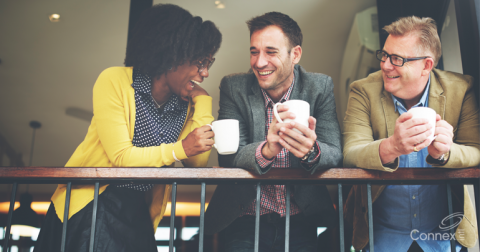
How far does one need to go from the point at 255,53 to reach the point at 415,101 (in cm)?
74

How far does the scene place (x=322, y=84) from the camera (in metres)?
1.66

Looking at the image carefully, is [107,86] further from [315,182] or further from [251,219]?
[315,182]

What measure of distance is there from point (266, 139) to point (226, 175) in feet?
1.02

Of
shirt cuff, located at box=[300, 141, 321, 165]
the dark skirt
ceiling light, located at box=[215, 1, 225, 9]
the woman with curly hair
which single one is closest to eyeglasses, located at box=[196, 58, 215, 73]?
the woman with curly hair

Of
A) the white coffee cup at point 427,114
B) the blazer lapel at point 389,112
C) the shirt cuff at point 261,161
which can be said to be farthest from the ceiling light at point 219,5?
the white coffee cup at point 427,114

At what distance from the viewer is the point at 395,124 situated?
142 cm

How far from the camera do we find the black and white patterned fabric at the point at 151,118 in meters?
1.54

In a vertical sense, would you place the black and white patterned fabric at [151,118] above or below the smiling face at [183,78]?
below

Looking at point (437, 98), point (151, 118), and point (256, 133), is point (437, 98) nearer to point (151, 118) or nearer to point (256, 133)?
point (256, 133)

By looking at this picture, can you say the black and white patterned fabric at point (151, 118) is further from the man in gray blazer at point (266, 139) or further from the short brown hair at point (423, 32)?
the short brown hair at point (423, 32)

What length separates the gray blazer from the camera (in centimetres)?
150

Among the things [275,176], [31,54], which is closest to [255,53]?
[275,176]

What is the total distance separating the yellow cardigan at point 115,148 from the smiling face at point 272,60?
1.48ft

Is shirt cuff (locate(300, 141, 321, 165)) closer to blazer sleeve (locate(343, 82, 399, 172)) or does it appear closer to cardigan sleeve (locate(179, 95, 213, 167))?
blazer sleeve (locate(343, 82, 399, 172))
